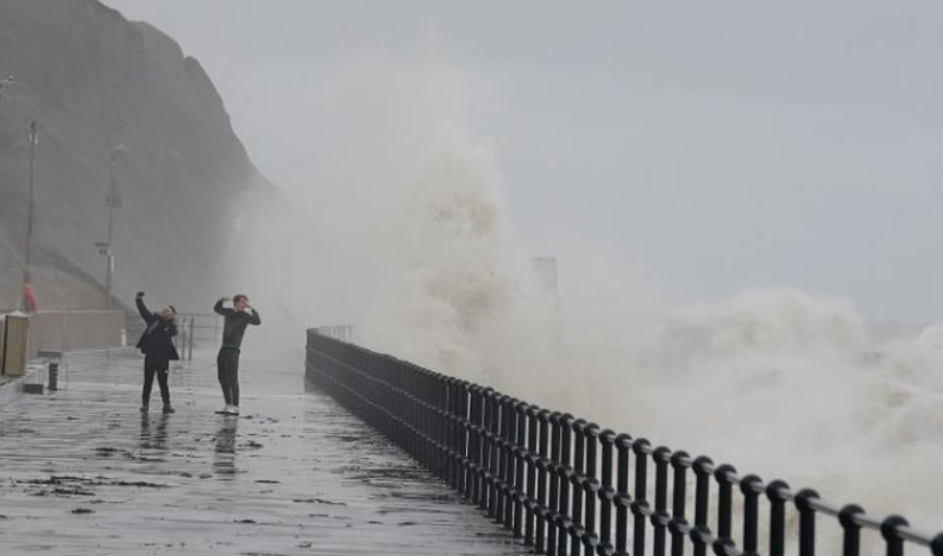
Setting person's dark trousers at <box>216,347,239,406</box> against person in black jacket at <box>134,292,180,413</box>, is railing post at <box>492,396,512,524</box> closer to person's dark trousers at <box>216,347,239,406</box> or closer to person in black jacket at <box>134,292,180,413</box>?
person's dark trousers at <box>216,347,239,406</box>

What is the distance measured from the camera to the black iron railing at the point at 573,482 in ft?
32.4

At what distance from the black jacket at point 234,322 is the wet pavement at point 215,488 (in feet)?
3.94

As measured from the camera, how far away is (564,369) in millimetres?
93812

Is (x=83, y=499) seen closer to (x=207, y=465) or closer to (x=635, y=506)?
(x=207, y=465)

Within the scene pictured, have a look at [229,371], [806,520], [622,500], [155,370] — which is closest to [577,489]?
[622,500]

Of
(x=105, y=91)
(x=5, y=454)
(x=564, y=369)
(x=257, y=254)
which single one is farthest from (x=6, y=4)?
(x=5, y=454)

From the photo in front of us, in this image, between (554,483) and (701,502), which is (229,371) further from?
(701,502)

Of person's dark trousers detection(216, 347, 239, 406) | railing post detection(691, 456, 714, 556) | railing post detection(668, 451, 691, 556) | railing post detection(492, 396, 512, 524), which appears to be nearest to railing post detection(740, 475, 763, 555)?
railing post detection(691, 456, 714, 556)

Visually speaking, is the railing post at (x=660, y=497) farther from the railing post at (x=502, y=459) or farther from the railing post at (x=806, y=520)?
the railing post at (x=502, y=459)

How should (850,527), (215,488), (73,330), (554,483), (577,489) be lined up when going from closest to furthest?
1. (850,527)
2. (577,489)
3. (554,483)
4. (215,488)
5. (73,330)

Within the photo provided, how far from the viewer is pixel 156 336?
36.9m

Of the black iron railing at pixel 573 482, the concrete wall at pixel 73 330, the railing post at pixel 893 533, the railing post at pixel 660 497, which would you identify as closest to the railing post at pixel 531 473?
the black iron railing at pixel 573 482

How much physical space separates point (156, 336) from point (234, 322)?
49.0 inches

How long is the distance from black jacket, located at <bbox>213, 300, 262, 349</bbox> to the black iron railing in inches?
149
